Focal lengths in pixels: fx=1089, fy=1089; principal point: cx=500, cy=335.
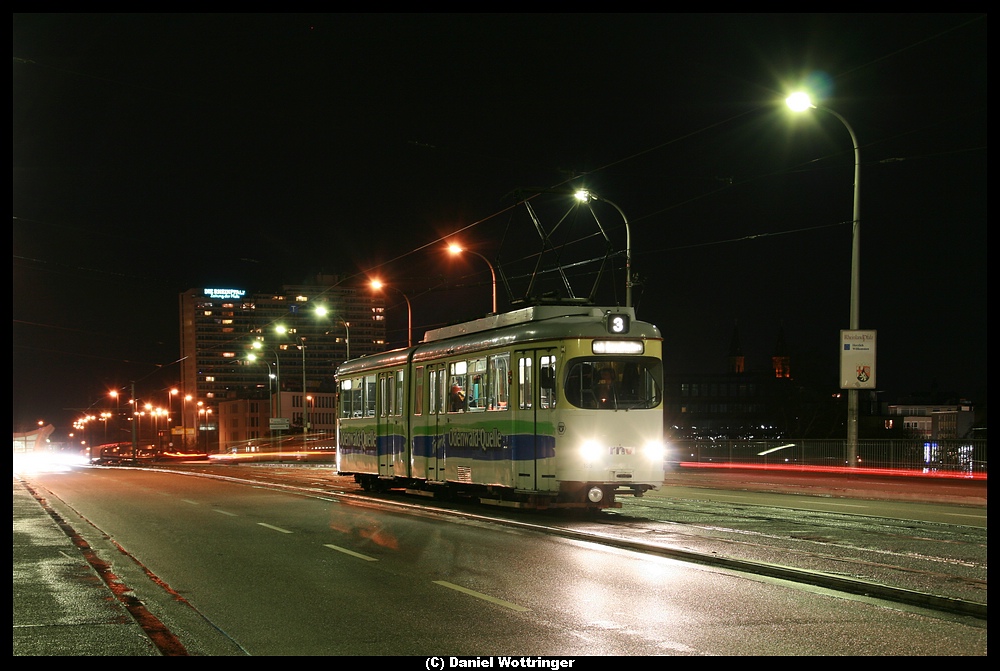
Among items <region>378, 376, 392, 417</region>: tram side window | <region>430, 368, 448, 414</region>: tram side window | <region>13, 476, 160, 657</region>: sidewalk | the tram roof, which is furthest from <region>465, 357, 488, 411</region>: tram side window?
<region>13, 476, 160, 657</region>: sidewalk

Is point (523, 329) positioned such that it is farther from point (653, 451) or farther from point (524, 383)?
point (653, 451)

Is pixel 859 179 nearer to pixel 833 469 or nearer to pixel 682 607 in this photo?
pixel 833 469

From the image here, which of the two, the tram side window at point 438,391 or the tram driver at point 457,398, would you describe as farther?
the tram side window at point 438,391

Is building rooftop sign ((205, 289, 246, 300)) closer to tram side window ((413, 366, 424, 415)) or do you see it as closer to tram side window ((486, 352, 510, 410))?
tram side window ((413, 366, 424, 415))

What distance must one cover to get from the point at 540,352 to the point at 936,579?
9453 mm

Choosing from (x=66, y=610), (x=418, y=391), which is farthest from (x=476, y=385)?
(x=66, y=610)

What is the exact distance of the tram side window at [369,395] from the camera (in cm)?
2688

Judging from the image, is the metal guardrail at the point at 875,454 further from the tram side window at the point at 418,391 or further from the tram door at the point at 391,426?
the tram side window at the point at 418,391

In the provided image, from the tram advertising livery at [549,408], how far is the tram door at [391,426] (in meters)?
1.80

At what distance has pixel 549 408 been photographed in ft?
62.8

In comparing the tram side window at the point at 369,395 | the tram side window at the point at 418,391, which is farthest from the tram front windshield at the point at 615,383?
the tram side window at the point at 369,395

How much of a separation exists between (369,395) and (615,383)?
30.9 feet

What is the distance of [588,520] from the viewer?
18.8 meters
